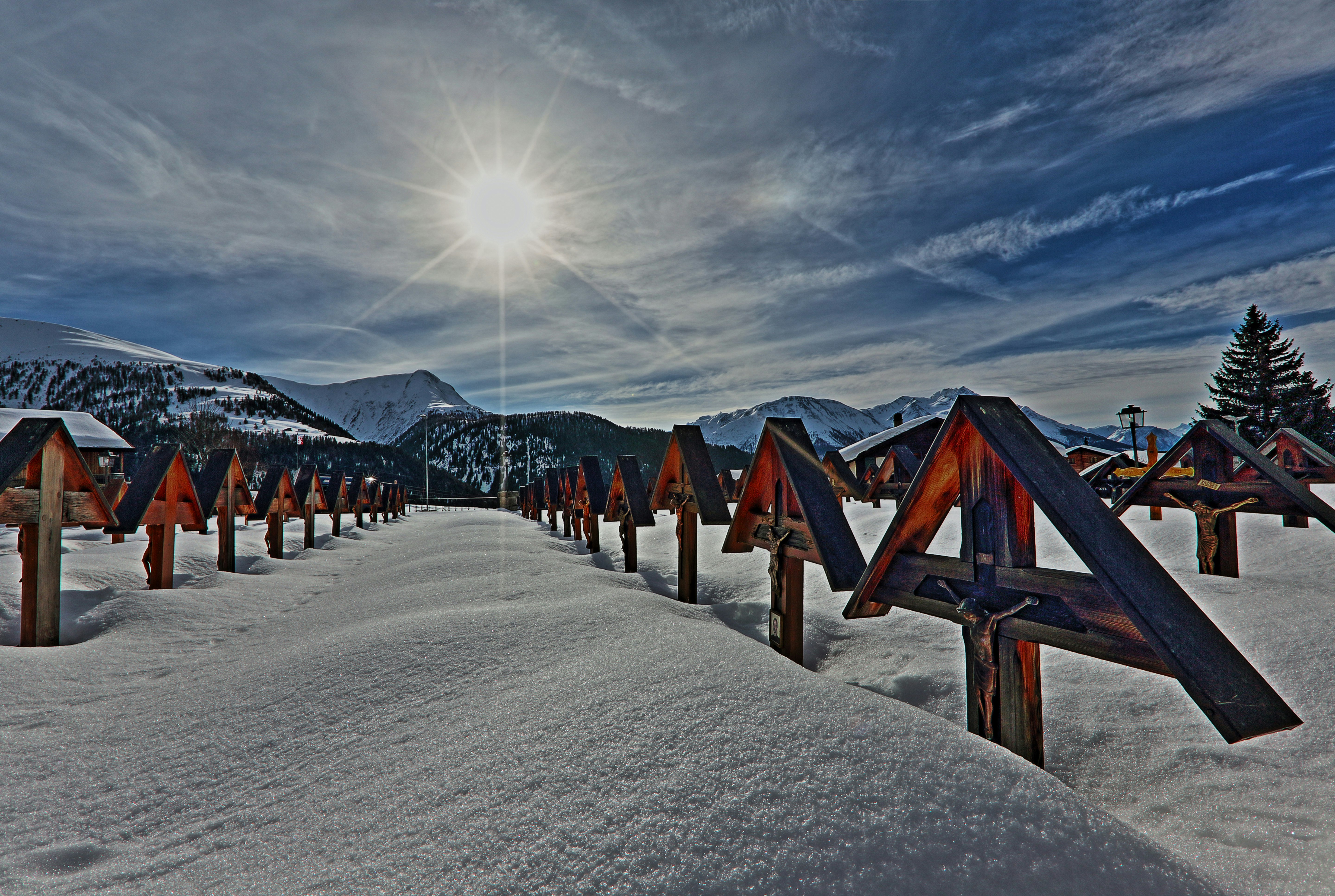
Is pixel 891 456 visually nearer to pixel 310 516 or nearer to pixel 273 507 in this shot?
pixel 273 507

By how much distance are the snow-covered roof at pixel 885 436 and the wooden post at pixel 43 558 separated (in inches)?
824

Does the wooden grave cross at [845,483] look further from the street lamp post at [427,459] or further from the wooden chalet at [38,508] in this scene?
the street lamp post at [427,459]

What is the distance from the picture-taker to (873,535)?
1083 cm

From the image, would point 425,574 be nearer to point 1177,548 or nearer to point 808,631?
point 808,631

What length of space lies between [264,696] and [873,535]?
986 centimetres

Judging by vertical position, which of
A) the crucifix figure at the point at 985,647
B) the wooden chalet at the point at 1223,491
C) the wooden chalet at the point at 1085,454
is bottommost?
the crucifix figure at the point at 985,647

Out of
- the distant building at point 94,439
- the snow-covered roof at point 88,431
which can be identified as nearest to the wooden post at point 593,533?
the distant building at point 94,439

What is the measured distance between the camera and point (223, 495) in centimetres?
1118

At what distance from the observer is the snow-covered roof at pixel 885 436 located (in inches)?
836

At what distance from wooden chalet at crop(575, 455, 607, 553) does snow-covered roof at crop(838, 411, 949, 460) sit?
39.6ft

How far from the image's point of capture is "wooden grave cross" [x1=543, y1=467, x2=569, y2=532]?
74.3ft

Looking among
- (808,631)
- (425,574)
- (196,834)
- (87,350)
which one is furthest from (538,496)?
(87,350)

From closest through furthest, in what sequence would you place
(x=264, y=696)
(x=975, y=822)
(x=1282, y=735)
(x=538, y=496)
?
1. (x=975, y=822)
2. (x=1282, y=735)
3. (x=264, y=696)
4. (x=538, y=496)

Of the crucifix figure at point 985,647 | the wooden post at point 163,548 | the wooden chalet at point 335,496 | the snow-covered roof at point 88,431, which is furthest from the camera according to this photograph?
the snow-covered roof at point 88,431
